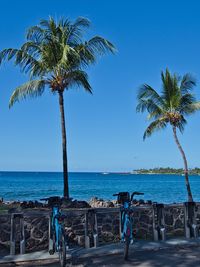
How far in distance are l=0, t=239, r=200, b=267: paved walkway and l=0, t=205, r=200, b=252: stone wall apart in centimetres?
74

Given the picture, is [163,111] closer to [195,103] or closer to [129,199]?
[195,103]

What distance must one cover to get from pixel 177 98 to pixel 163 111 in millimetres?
1062

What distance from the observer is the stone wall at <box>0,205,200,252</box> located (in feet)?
30.8

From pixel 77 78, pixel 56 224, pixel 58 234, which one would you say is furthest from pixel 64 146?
pixel 58 234

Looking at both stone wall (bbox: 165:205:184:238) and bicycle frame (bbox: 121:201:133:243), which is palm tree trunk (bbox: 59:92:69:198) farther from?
bicycle frame (bbox: 121:201:133:243)

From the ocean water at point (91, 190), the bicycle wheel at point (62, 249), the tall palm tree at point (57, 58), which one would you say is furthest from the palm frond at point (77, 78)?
the ocean water at point (91, 190)

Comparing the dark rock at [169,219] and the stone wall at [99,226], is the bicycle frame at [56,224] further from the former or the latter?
the dark rock at [169,219]

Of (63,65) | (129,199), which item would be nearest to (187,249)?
(129,199)

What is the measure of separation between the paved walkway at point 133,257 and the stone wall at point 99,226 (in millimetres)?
742

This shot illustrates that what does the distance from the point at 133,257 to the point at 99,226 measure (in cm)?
249

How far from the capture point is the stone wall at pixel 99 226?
9.38 metres

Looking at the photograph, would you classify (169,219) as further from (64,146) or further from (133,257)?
(64,146)

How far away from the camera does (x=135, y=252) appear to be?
340 inches

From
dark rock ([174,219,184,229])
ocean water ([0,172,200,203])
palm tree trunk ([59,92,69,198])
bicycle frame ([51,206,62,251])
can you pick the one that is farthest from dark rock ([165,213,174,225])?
ocean water ([0,172,200,203])
